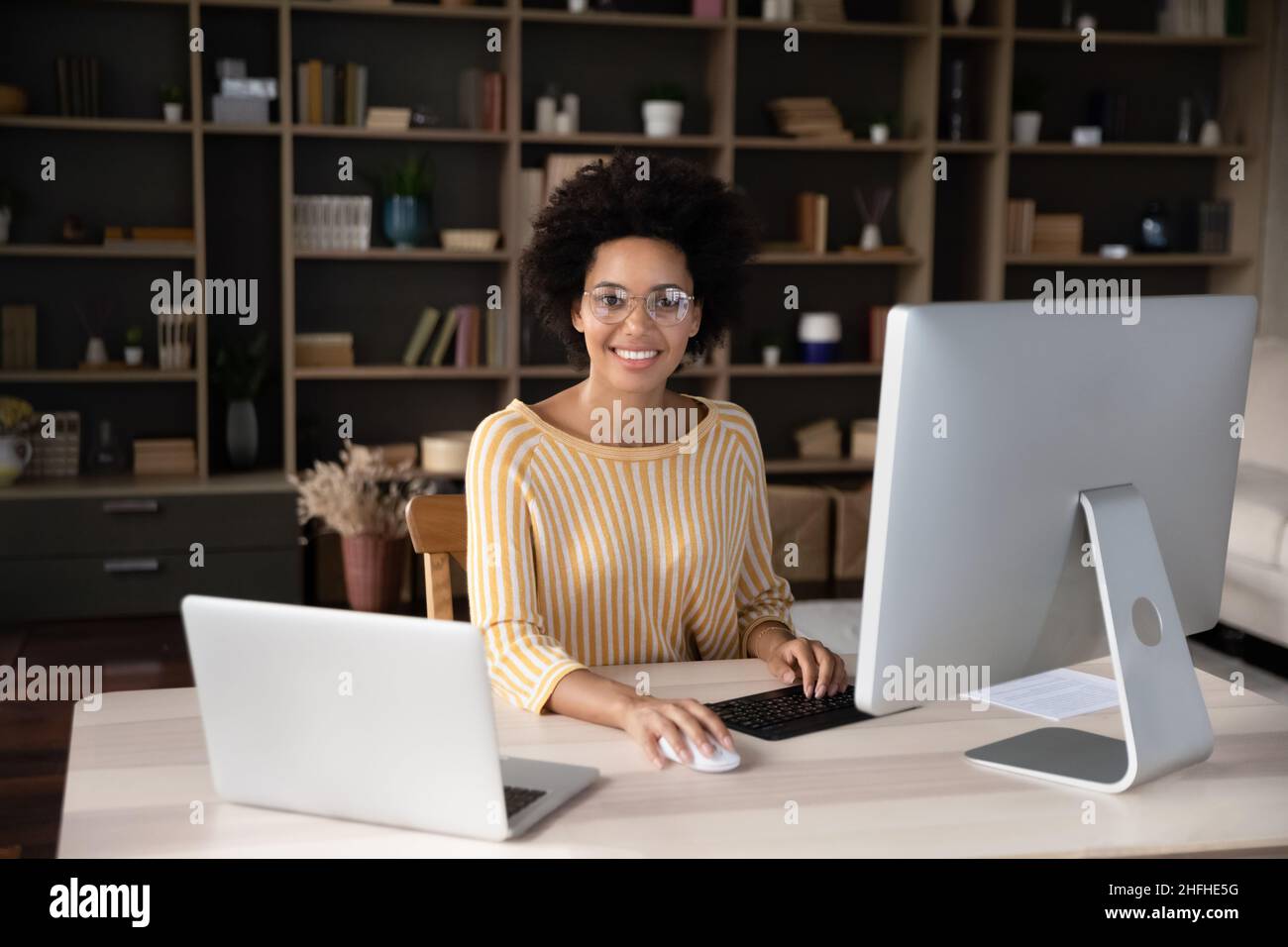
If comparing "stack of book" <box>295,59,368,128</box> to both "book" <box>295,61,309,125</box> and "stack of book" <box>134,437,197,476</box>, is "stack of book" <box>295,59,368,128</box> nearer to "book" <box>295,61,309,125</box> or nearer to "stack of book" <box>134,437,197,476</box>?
"book" <box>295,61,309,125</box>

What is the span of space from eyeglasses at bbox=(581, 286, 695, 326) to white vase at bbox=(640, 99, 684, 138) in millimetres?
3303

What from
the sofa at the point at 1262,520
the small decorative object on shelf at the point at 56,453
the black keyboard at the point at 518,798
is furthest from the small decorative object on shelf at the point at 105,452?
the black keyboard at the point at 518,798

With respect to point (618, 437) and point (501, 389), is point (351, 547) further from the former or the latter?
point (618, 437)

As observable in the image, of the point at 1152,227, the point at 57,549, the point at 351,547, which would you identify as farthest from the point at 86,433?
the point at 1152,227

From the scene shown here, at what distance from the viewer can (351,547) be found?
14.9 feet

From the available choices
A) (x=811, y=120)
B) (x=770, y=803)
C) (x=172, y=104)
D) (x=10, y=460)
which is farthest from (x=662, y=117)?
(x=770, y=803)

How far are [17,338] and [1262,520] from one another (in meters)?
3.96

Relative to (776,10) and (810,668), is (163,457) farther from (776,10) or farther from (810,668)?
(810,668)

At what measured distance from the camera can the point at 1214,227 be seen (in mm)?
5539

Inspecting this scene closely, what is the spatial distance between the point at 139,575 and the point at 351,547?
0.68 metres

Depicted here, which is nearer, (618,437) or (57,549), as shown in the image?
(618,437)

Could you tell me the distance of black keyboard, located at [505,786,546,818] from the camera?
123 centimetres

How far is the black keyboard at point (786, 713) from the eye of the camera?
149 centimetres

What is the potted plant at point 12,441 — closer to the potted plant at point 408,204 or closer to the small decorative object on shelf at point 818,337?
the potted plant at point 408,204
